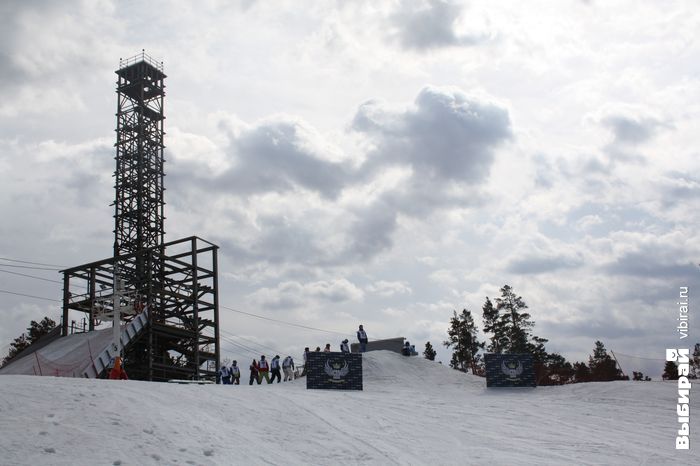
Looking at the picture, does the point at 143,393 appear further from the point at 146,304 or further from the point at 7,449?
the point at 146,304

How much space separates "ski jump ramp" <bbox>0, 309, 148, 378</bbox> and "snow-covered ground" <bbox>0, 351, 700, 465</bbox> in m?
14.6

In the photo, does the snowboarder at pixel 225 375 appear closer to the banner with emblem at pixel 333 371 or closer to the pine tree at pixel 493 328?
the banner with emblem at pixel 333 371

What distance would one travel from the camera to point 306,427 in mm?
20250

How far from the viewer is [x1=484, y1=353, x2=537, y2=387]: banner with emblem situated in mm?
36000

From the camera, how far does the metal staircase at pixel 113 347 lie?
37031mm

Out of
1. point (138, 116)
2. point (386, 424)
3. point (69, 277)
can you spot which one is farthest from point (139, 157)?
point (386, 424)

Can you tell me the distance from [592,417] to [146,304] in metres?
30.8

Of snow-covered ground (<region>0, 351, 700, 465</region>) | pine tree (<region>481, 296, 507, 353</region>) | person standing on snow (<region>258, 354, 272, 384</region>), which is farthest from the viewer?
pine tree (<region>481, 296, 507, 353</region>)

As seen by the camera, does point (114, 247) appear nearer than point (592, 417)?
No

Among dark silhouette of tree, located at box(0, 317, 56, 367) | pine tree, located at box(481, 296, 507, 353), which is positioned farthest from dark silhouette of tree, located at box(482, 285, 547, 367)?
dark silhouette of tree, located at box(0, 317, 56, 367)

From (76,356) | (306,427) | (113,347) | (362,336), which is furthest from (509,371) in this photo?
(76,356)

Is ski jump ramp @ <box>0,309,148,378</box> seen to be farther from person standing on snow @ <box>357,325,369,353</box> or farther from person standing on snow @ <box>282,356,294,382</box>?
person standing on snow @ <box>357,325,369,353</box>

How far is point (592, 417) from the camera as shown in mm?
26531

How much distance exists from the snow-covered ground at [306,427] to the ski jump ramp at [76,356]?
14596mm
